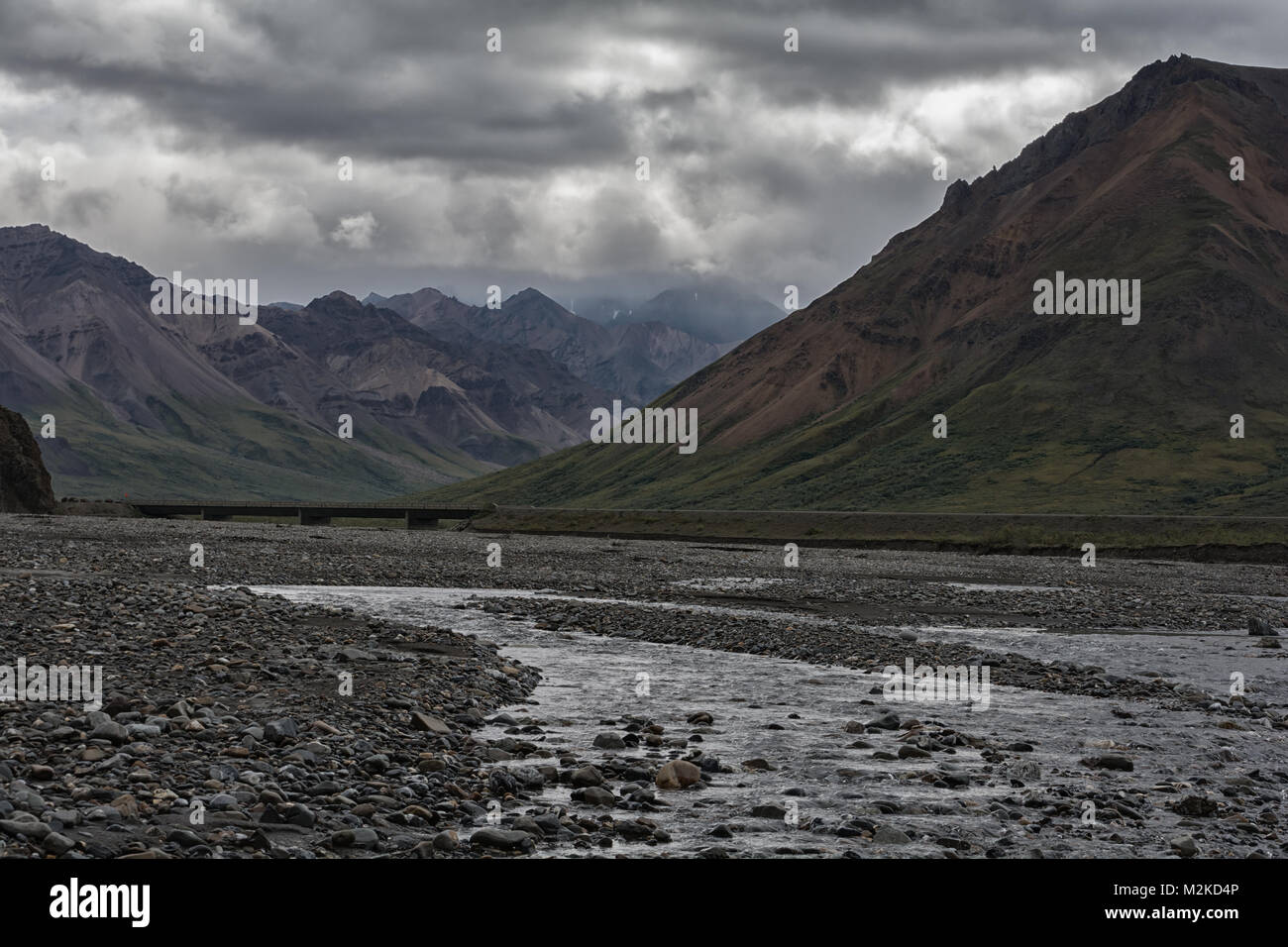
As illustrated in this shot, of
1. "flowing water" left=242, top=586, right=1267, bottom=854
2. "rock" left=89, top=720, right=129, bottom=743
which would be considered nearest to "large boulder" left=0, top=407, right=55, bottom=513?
"flowing water" left=242, top=586, right=1267, bottom=854

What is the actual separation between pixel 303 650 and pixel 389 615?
45.5 feet

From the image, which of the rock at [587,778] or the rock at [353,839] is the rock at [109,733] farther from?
the rock at [587,778]

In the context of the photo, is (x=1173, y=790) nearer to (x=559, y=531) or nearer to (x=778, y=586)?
(x=778, y=586)

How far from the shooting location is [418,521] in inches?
7023


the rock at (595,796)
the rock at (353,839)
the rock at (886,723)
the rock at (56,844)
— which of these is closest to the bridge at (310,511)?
the rock at (886,723)

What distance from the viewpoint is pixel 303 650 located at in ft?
86.0

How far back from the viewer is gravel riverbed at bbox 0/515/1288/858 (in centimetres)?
1387

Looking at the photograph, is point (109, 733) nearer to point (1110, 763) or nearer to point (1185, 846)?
point (1185, 846)

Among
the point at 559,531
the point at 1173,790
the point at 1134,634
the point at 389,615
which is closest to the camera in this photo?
the point at 1173,790

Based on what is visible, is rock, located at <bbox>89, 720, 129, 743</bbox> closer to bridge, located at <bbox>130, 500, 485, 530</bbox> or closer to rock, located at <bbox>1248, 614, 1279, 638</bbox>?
rock, located at <bbox>1248, 614, 1279, 638</bbox>

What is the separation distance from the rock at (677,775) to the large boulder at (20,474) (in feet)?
370

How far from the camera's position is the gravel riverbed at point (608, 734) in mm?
13867

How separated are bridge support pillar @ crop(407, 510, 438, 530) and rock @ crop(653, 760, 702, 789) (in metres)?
161
